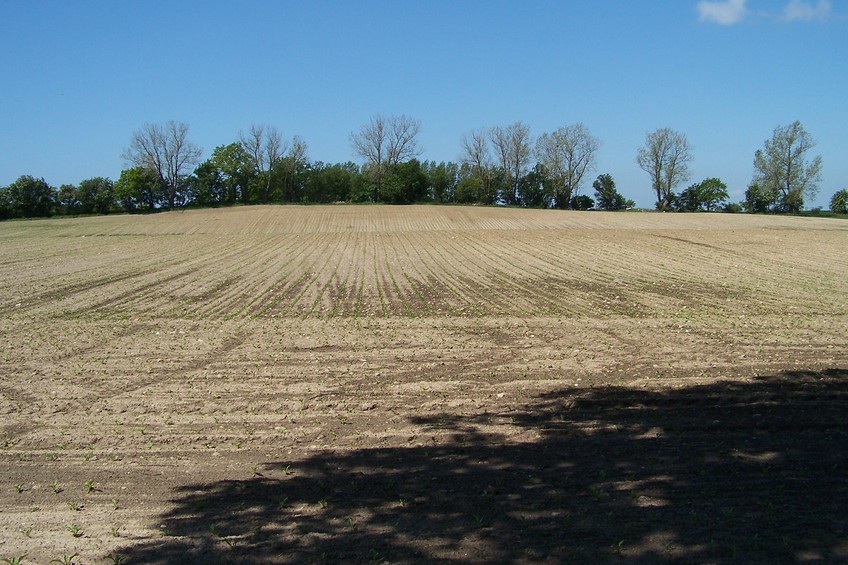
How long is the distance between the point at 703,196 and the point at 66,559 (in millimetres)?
95402

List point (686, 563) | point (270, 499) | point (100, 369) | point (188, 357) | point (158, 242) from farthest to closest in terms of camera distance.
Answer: point (158, 242) → point (188, 357) → point (100, 369) → point (270, 499) → point (686, 563)

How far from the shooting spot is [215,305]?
18.3 m

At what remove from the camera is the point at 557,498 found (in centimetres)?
574

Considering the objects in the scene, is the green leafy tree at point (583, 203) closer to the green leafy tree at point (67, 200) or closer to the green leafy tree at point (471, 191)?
the green leafy tree at point (471, 191)

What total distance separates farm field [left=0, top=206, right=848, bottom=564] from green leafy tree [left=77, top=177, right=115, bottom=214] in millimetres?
61423

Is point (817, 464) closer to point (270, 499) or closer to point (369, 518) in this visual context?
point (369, 518)

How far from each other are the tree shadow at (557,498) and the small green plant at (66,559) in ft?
1.24

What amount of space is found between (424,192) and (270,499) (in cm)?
9018

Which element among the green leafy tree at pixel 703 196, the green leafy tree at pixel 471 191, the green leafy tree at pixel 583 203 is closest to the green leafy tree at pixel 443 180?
the green leafy tree at pixel 471 191

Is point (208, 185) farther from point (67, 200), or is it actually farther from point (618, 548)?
point (618, 548)

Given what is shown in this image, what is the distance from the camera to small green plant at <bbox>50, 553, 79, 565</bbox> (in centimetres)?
487

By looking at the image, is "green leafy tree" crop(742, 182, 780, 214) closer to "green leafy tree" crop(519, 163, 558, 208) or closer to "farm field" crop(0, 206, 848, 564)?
"green leafy tree" crop(519, 163, 558, 208)

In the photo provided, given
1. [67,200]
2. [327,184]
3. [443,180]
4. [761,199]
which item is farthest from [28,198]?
[761,199]

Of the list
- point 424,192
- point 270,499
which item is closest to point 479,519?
point 270,499
